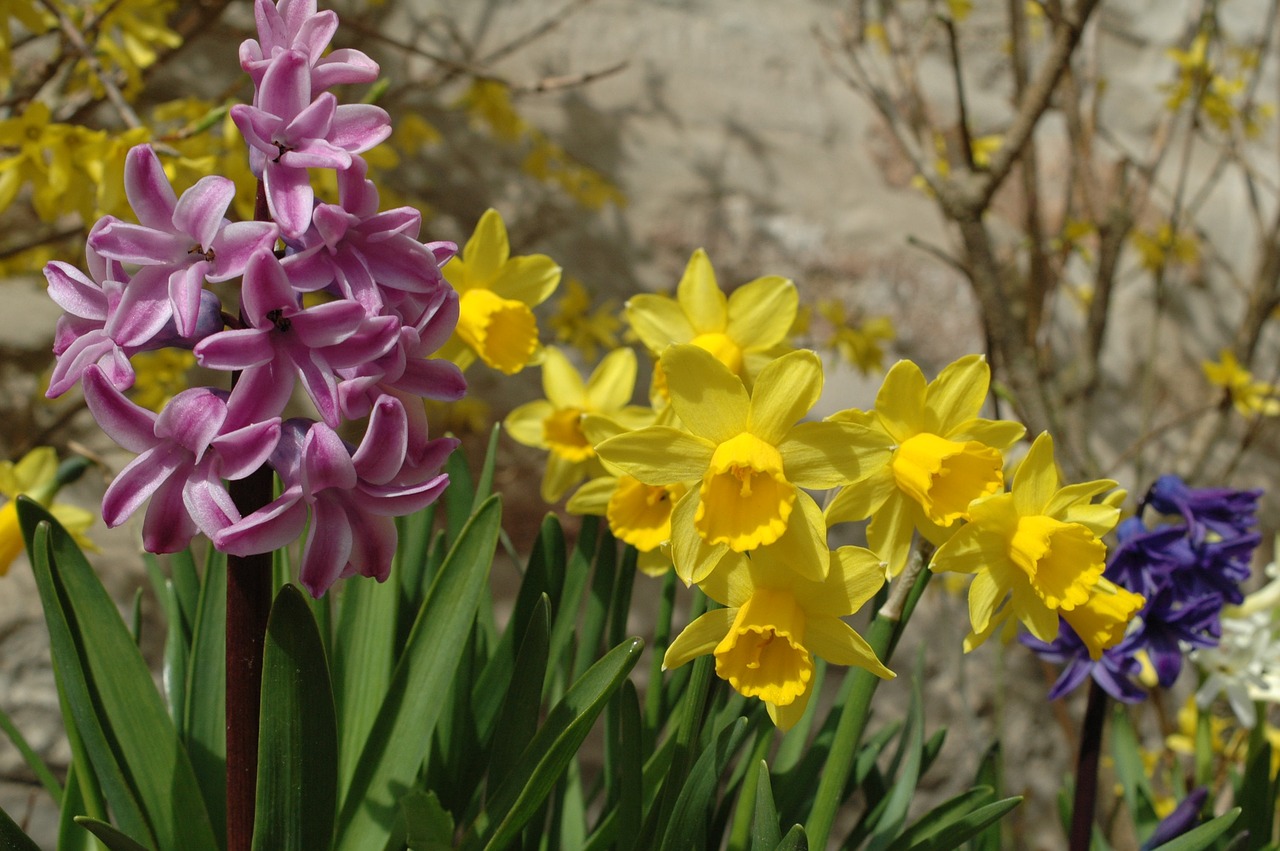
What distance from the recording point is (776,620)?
0.46 metres

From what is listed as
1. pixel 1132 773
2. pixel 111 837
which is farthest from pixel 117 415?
pixel 1132 773

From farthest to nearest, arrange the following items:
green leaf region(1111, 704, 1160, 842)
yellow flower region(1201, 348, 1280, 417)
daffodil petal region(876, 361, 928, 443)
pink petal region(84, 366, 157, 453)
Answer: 1. yellow flower region(1201, 348, 1280, 417)
2. green leaf region(1111, 704, 1160, 842)
3. daffodil petal region(876, 361, 928, 443)
4. pink petal region(84, 366, 157, 453)

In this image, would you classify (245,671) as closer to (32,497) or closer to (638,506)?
(638,506)

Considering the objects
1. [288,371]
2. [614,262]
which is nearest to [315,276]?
[288,371]

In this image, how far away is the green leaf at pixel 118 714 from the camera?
48cm

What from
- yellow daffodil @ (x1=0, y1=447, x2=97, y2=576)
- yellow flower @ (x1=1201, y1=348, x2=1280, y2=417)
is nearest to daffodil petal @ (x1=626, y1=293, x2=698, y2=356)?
yellow daffodil @ (x1=0, y1=447, x2=97, y2=576)

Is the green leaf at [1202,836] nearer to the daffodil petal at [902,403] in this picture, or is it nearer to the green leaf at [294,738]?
the daffodil petal at [902,403]

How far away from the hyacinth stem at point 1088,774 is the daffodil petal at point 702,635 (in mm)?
337

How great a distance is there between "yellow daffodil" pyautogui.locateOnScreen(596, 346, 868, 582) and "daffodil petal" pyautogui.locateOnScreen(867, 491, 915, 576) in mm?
39

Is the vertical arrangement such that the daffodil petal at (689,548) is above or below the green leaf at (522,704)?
above

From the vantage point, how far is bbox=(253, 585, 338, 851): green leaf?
0.41m

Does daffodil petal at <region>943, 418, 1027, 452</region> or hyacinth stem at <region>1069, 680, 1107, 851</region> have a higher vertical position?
daffodil petal at <region>943, 418, 1027, 452</region>

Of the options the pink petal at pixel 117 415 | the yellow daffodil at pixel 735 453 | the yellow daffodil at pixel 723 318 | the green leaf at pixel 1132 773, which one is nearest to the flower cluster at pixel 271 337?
the pink petal at pixel 117 415

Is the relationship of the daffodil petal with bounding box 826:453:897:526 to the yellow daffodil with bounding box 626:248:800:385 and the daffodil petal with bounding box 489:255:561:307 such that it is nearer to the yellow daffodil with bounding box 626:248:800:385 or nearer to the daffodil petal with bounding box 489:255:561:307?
the yellow daffodil with bounding box 626:248:800:385
